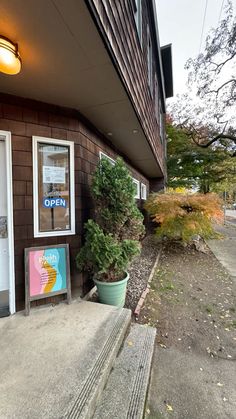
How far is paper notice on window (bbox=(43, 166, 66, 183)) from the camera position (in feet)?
9.55

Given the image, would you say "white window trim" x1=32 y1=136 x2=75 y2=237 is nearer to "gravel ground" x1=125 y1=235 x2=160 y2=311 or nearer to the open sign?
the open sign

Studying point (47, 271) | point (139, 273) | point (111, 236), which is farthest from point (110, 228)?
point (139, 273)

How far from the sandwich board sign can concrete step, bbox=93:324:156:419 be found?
3.56 feet

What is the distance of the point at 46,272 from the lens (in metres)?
2.77

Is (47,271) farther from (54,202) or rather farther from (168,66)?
(168,66)

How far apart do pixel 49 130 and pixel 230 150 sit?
575 inches

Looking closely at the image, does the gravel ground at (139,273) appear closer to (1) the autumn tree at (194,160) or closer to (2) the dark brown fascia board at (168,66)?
(2) the dark brown fascia board at (168,66)

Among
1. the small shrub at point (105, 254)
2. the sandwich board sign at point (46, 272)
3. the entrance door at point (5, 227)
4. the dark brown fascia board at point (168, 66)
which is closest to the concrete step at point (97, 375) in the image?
the small shrub at point (105, 254)

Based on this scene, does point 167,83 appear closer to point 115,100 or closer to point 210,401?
point 115,100

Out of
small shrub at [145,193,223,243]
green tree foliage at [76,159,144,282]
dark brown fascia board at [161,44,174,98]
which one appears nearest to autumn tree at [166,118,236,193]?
dark brown fascia board at [161,44,174,98]

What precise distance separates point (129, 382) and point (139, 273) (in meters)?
3.00

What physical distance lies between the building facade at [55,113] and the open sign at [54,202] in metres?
0.01

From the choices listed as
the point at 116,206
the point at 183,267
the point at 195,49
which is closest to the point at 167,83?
the point at 195,49

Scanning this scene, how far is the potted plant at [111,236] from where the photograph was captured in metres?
2.81
